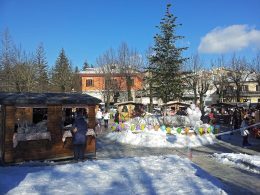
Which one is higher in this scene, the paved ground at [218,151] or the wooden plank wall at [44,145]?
the wooden plank wall at [44,145]

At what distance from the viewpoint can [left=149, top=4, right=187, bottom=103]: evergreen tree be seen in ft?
140

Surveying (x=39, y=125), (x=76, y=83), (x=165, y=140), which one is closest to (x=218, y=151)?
(x=165, y=140)

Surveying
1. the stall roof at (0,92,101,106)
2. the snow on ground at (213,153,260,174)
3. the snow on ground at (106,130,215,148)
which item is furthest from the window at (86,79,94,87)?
the snow on ground at (213,153,260,174)

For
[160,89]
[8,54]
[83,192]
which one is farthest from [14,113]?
[160,89]

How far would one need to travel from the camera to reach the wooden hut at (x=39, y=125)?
39.9ft

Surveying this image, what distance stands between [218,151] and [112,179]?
854 cm

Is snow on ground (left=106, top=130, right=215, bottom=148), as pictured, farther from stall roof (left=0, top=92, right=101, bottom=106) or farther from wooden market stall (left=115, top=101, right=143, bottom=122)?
wooden market stall (left=115, top=101, right=143, bottom=122)

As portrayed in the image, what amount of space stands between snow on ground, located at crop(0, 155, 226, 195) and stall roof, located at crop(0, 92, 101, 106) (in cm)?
281

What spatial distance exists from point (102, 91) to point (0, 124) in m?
52.0

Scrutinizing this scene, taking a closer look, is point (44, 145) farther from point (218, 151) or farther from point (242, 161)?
point (218, 151)

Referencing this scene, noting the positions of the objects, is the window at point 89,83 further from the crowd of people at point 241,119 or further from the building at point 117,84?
the crowd of people at point 241,119

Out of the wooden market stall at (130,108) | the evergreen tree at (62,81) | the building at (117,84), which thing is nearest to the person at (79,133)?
the wooden market stall at (130,108)

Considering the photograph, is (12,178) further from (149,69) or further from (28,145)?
(149,69)

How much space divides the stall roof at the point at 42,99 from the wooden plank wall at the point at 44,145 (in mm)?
235
